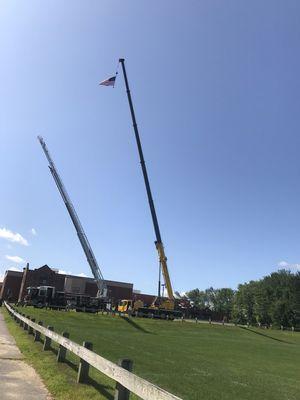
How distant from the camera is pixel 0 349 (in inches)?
610

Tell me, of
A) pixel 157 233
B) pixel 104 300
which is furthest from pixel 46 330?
pixel 104 300

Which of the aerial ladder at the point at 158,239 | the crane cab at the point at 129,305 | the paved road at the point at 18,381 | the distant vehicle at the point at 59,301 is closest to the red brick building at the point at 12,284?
the distant vehicle at the point at 59,301

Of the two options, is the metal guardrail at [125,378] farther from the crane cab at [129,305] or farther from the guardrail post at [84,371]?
the crane cab at [129,305]

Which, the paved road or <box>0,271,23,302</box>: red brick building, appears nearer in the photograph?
the paved road

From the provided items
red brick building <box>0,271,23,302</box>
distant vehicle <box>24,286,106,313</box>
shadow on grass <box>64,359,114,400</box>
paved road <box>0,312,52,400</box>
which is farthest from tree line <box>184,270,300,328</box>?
shadow on grass <box>64,359,114,400</box>

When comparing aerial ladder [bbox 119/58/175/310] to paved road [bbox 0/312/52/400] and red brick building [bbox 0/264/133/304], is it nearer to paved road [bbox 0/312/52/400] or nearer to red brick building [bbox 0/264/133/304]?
paved road [bbox 0/312/52/400]

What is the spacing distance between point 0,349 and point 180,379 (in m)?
6.48

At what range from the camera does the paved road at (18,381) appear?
8.94 meters

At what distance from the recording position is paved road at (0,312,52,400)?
8938 mm

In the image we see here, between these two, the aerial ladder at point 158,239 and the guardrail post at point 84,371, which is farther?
the aerial ladder at point 158,239

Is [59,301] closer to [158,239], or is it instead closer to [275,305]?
[158,239]

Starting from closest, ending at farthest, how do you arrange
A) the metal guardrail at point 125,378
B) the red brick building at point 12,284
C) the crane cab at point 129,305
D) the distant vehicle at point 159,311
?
the metal guardrail at point 125,378 → the distant vehicle at point 159,311 → the crane cab at point 129,305 → the red brick building at point 12,284

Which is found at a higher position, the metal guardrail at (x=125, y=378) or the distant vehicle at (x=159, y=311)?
the distant vehicle at (x=159, y=311)

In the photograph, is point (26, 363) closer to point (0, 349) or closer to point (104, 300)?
point (0, 349)
